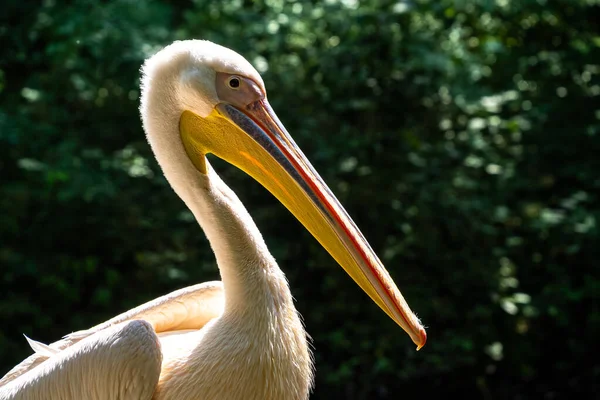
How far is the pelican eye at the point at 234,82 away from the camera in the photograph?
239cm

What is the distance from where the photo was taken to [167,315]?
2.68 metres

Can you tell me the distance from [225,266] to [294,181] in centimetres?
30

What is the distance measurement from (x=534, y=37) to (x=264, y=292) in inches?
128

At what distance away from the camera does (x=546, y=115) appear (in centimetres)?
486

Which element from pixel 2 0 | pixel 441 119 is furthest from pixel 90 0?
pixel 441 119

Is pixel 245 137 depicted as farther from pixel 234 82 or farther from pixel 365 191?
pixel 365 191

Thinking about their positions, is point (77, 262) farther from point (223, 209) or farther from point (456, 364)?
point (223, 209)

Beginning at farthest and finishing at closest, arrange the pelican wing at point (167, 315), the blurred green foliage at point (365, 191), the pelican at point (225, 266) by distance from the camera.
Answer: the blurred green foliage at point (365, 191) → the pelican wing at point (167, 315) → the pelican at point (225, 266)

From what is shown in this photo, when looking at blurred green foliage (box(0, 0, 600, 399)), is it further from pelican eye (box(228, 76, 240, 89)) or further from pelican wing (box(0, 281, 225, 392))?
pelican eye (box(228, 76, 240, 89))

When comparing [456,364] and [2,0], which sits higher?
[2,0]

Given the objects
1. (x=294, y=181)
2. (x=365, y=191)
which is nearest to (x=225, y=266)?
(x=294, y=181)

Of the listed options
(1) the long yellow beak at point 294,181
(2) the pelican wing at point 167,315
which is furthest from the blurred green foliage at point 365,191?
A: (1) the long yellow beak at point 294,181

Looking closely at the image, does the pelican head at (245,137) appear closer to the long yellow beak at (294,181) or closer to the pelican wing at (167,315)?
the long yellow beak at (294,181)

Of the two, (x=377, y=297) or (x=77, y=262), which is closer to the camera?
(x=377, y=297)
